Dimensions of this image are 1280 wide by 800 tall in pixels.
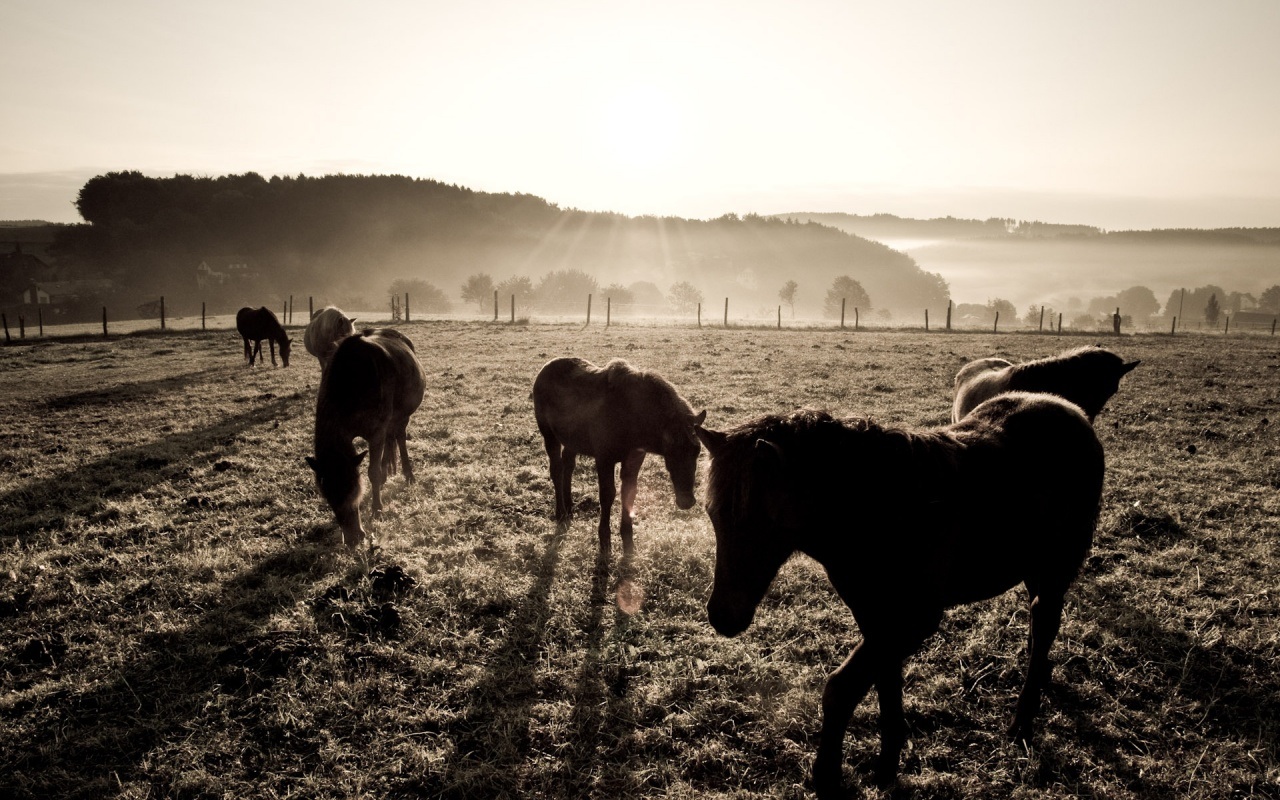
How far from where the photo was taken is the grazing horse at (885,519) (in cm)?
282

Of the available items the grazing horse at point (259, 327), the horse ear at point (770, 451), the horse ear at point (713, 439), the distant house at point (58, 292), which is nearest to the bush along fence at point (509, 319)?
the distant house at point (58, 292)

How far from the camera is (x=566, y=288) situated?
9600cm

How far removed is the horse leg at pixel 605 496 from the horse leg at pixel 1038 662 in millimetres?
3841

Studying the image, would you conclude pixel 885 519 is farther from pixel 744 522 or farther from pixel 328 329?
pixel 328 329

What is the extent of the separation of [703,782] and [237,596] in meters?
4.69

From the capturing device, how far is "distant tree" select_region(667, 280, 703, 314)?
3716 inches

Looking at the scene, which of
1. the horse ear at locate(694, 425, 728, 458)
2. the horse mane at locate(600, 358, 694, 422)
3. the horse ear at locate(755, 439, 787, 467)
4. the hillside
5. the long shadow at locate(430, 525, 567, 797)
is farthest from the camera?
the hillside

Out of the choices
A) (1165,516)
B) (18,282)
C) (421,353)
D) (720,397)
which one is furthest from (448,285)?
Answer: (1165,516)

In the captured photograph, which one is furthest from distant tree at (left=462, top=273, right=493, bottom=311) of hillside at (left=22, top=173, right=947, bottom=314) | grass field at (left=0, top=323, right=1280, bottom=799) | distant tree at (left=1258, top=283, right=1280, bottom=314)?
distant tree at (left=1258, top=283, right=1280, bottom=314)

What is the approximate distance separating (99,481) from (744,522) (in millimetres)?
10639

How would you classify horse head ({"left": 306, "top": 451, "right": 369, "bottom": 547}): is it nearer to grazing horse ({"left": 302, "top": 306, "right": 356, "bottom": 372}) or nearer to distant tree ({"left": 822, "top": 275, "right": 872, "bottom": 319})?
grazing horse ({"left": 302, "top": 306, "right": 356, "bottom": 372})

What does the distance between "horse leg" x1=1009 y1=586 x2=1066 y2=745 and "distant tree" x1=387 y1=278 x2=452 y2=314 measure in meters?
73.0

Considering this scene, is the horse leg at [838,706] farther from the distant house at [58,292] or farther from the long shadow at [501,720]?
the distant house at [58,292]

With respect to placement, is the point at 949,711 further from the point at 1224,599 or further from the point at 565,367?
the point at 565,367
